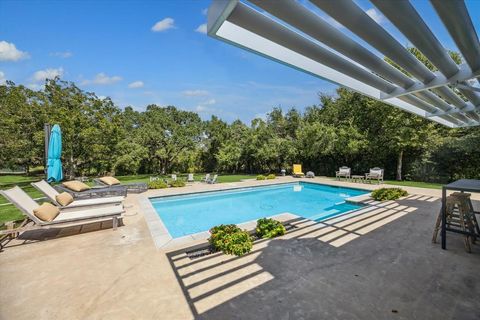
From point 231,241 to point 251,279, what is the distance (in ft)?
3.45

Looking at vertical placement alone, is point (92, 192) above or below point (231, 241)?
above

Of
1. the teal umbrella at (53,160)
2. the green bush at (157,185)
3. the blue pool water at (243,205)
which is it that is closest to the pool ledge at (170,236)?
the blue pool water at (243,205)

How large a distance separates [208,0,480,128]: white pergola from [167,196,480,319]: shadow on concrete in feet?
10.0

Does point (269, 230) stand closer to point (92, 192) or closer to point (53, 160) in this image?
point (92, 192)

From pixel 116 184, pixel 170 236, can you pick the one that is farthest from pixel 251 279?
pixel 116 184

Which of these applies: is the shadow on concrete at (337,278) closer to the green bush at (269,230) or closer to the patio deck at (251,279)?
the patio deck at (251,279)

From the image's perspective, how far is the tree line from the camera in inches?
540

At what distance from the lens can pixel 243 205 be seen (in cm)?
1054

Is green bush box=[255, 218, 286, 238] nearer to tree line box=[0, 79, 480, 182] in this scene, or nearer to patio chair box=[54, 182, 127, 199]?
patio chair box=[54, 182, 127, 199]

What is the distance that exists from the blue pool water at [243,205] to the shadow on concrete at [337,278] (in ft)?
11.5

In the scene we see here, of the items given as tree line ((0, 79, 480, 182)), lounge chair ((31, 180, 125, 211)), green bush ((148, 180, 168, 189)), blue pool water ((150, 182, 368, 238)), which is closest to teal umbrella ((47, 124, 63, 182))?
lounge chair ((31, 180, 125, 211))

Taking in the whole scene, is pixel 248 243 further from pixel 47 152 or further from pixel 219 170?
pixel 219 170

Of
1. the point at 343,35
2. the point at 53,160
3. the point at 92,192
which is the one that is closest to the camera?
the point at 343,35

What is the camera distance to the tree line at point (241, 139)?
13.7 meters
